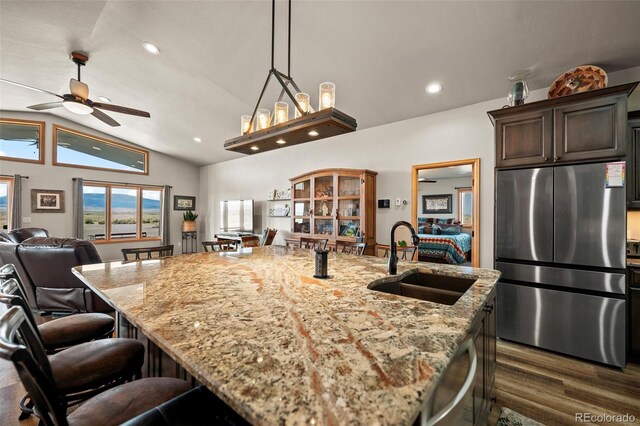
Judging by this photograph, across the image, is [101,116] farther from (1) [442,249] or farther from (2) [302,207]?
(1) [442,249]

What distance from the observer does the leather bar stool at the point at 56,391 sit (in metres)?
0.63

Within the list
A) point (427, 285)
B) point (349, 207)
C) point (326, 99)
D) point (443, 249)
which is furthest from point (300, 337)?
point (443, 249)

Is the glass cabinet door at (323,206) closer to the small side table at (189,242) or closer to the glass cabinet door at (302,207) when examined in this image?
the glass cabinet door at (302,207)

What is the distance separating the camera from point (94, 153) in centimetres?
700

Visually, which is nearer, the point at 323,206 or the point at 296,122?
the point at 296,122

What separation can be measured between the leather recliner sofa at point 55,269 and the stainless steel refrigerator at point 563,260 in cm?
433

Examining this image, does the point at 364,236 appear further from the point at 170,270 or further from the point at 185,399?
the point at 185,399

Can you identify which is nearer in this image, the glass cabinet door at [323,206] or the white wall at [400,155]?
the white wall at [400,155]

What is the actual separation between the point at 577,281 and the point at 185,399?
3172mm

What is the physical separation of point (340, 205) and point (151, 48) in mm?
3398

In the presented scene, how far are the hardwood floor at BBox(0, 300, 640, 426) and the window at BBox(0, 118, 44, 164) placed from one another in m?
5.81

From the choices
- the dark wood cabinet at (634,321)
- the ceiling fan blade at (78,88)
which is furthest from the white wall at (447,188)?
the ceiling fan blade at (78,88)

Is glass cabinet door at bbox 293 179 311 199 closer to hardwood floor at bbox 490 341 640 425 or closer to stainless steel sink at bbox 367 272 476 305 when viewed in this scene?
stainless steel sink at bbox 367 272 476 305

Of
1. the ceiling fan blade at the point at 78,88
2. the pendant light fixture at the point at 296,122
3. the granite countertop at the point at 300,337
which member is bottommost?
the granite countertop at the point at 300,337
